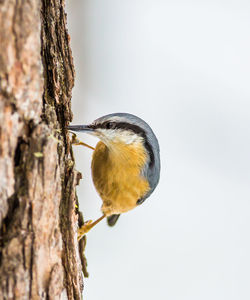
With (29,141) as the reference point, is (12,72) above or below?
above

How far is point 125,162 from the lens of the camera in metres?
1.94

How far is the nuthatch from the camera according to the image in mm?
1870

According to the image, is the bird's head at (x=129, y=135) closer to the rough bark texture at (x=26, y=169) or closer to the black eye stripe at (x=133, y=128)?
the black eye stripe at (x=133, y=128)

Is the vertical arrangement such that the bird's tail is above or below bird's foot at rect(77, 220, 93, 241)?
above

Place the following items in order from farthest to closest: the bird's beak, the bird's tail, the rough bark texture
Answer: the bird's tail, the bird's beak, the rough bark texture

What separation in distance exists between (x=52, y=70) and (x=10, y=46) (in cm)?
37

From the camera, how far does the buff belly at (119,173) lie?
1.94 meters

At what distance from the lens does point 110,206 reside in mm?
2086

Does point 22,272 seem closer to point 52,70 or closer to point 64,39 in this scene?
point 52,70

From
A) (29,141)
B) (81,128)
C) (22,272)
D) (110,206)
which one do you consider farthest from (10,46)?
(110,206)

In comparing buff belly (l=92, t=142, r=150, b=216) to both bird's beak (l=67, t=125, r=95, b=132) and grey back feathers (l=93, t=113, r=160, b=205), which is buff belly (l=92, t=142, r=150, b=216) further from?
bird's beak (l=67, t=125, r=95, b=132)

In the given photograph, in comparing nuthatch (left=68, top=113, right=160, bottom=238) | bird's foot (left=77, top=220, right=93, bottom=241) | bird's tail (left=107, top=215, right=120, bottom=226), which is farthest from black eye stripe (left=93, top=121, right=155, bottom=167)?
bird's tail (left=107, top=215, right=120, bottom=226)

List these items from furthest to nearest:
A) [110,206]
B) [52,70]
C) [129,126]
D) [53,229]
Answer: [110,206]
[129,126]
[52,70]
[53,229]

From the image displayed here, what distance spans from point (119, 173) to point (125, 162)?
0.06m
